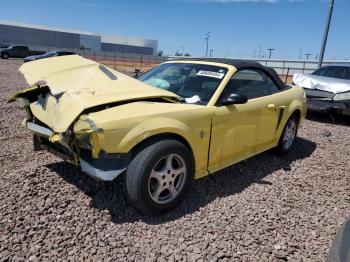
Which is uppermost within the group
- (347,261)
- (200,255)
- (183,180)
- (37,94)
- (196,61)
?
(196,61)

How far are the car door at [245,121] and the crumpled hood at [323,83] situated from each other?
3.95 meters

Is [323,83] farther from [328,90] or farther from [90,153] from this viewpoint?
[90,153]

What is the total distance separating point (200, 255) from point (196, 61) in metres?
2.59

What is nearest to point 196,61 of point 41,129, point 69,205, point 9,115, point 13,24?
point 41,129

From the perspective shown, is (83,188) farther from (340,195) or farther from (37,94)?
(340,195)

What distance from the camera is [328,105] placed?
26.5 feet

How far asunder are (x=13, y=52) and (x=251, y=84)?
3722 cm

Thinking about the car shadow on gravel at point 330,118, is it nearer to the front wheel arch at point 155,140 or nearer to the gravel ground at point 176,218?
the gravel ground at point 176,218

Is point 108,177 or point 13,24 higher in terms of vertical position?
point 13,24

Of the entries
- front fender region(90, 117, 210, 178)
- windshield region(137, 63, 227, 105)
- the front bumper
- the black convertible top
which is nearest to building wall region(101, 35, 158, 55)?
the front bumper

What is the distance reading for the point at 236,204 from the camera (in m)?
3.62

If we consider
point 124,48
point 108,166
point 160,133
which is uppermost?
point 124,48

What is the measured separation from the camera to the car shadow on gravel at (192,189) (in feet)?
10.7

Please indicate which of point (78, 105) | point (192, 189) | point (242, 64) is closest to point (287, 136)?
point (242, 64)
